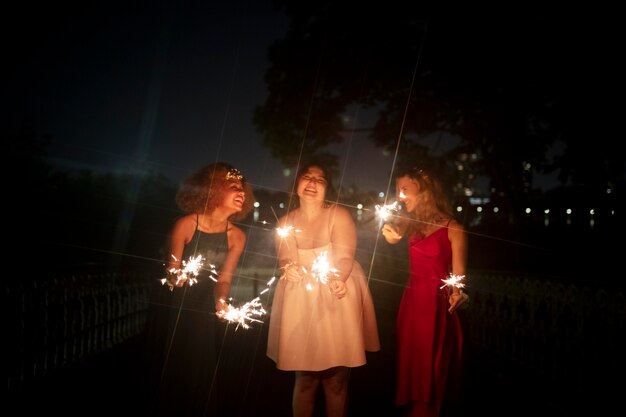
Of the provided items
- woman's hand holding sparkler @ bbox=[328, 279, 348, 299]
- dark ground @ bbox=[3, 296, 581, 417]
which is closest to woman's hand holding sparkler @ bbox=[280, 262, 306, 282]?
woman's hand holding sparkler @ bbox=[328, 279, 348, 299]

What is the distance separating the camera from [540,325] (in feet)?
21.3

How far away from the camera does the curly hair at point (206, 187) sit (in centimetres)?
420

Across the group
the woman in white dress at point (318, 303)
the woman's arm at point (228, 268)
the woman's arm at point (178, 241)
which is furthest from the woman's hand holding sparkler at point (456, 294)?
the woman's arm at point (178, 241)

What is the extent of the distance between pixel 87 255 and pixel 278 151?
244 inches

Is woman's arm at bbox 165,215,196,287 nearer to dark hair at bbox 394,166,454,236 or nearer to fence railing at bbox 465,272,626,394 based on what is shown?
dark hair at bbox 394,166,454,236

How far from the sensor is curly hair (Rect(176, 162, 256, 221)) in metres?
4.20

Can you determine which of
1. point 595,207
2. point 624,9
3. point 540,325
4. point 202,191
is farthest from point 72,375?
point 595,207

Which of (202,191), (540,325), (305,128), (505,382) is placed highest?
(305,128)

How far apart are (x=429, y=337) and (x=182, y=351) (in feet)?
7.46

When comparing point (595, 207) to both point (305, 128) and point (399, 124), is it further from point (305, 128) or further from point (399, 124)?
point (305, 128)

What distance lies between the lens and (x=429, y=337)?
3.94 m

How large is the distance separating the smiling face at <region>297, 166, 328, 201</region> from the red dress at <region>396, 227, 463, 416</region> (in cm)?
106

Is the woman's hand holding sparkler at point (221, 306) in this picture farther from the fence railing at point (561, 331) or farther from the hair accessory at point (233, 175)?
the fence railing at point (561, 331)

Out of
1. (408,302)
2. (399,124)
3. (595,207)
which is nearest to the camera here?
(408,302)
